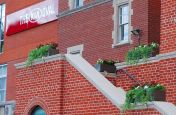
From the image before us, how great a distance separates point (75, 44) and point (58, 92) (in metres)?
10.8

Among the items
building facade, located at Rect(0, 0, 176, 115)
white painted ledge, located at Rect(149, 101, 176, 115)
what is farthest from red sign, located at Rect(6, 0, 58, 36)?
white painted ledge, located at Rect(149, 101, 176, 115)

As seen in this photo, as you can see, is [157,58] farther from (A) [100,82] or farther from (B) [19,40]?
(B) [19,40]

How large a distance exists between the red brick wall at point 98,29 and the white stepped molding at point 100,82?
277 inches

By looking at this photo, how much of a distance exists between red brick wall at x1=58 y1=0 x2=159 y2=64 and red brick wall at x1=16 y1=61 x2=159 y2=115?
677 cm

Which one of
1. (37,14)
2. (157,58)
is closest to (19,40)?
(37,14)

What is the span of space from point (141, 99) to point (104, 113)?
1.24 meters

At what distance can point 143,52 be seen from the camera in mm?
16594

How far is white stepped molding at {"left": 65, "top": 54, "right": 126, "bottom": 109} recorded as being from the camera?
13.0m

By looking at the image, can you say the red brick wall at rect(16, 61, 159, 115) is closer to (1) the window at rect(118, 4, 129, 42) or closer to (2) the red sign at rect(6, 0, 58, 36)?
(1) the window at rect(118, 4, 129, 42)

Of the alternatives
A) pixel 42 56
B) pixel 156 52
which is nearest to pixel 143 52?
pixel 156 52

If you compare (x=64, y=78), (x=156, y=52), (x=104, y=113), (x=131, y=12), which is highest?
(x=131, y=12)

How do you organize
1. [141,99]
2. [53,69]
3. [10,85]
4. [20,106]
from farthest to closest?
[10,85] → [20,106] → [53,69] → [141,99]

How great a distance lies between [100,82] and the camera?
45.2 feet

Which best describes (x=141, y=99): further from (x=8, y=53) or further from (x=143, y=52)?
(x=8, y=53)
